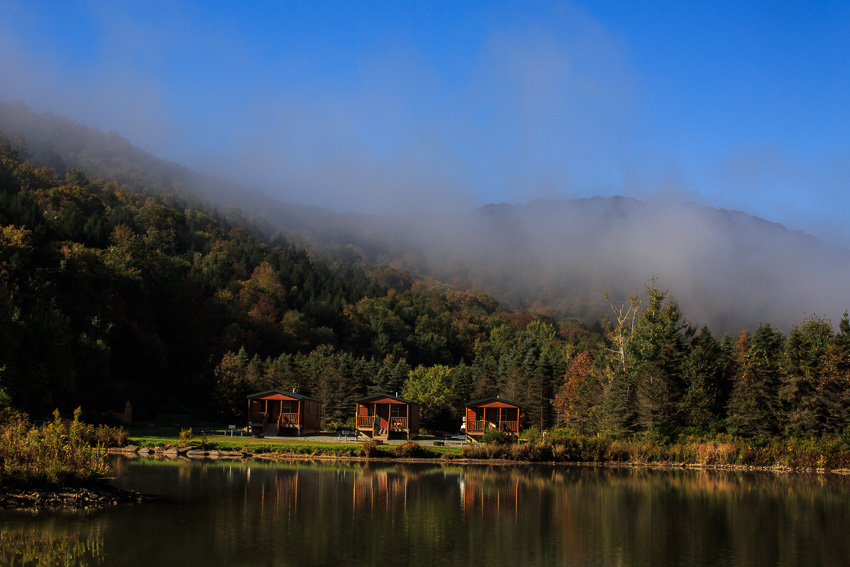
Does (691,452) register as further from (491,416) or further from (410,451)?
(410,451)

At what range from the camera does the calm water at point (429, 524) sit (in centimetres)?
1488

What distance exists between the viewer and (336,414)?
60.9m

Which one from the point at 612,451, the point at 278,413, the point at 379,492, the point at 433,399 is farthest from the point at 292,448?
the point at 433,399

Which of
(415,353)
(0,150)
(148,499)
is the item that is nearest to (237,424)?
(148,499)

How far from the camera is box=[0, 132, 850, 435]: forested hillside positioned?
42688 mm

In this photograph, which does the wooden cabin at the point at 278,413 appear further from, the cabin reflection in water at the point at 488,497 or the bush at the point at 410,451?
the cabin reflection in water at the point at 488,497

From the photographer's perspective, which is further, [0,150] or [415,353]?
[415,353]

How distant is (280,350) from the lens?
8806 centimetres

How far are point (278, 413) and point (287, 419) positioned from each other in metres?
0.92

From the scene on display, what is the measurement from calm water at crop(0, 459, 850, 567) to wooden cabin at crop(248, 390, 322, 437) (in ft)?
64.0

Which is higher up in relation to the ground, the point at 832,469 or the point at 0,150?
the point at 0,150

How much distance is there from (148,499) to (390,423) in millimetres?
29529

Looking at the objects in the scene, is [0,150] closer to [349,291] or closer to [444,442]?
[349,291]

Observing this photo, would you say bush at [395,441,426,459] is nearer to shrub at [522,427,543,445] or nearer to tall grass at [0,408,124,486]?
shrub at [522,427,543,445]
